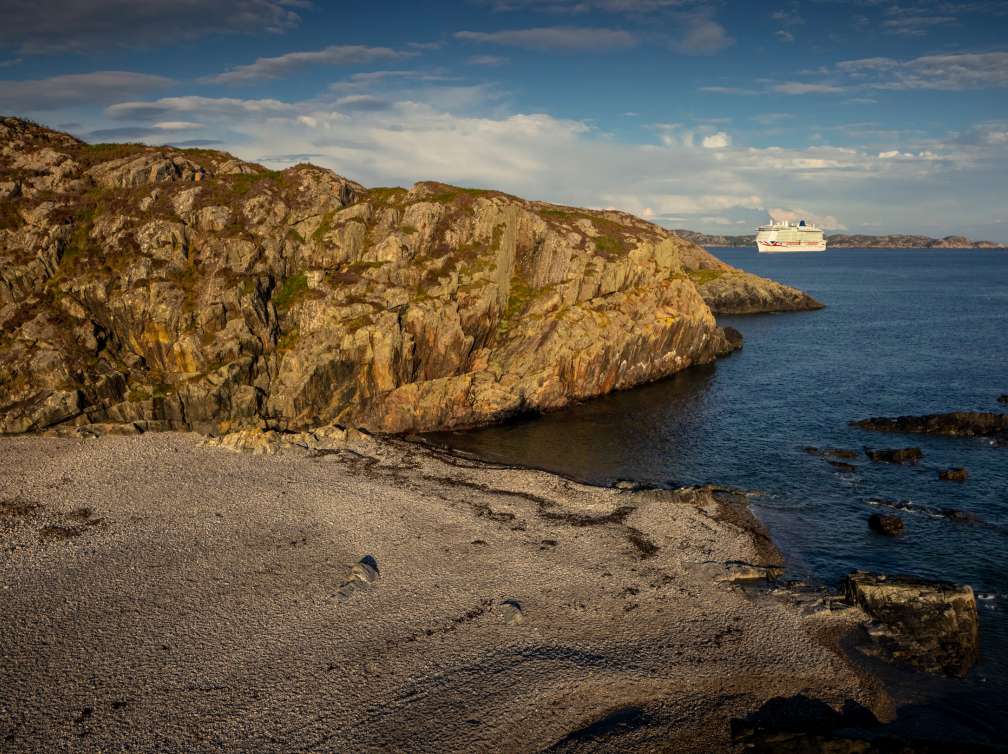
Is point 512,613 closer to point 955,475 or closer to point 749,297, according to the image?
point 955,475

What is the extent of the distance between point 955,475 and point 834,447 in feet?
31.8

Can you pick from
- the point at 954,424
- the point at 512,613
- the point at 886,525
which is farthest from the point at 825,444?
the point at 512,613

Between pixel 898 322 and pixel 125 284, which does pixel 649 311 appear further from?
pixel 898 322

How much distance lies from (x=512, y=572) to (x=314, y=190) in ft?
198

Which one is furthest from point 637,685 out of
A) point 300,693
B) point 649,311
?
point 649,311

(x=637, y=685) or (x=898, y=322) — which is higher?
(x=898, y=322)

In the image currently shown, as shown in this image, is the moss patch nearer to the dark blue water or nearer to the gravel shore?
the dark blue water

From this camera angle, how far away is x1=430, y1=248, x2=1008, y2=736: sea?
124ft

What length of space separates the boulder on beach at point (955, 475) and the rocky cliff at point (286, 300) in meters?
35.9

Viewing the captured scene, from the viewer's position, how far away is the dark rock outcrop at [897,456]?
53500 mm

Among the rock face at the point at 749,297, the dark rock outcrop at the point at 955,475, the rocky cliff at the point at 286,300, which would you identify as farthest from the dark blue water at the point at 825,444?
the rock face at the point at 749,297

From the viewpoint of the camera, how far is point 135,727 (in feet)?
84.7

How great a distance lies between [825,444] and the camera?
5794 centimetres

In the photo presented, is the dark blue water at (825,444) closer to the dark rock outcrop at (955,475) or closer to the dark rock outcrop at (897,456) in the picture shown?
the dark rock outcrop at (955,475)
